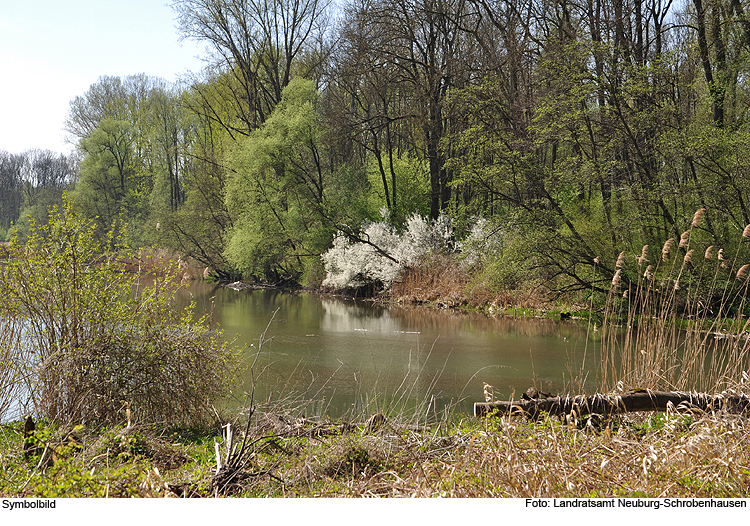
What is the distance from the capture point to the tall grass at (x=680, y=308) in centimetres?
681

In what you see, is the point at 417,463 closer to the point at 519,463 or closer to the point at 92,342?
the point at 519,463

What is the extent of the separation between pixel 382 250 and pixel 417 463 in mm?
19477

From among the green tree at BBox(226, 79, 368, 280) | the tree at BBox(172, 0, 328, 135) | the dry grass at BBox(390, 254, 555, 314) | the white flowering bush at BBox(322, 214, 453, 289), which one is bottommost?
the dry grass at BBox(390, 254, 555, 314)

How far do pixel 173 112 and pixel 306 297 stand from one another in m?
21.1

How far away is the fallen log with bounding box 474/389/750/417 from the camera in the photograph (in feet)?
17.8

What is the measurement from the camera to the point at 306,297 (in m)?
25.2

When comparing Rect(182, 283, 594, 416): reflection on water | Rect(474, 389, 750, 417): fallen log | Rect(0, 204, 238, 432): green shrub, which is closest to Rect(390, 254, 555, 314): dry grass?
Rect(182, 283, 594, 416): reflection on water

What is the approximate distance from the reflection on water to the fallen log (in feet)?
2.71

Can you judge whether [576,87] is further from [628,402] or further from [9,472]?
[9,472]

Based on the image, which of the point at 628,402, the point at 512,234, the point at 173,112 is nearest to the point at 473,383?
the point at 628,402

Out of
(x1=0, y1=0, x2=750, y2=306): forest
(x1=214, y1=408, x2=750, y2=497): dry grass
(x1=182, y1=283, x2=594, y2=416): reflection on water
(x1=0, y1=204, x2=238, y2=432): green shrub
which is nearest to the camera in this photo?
(x1=214, y1=408, x2=750, y2=497): dry grass

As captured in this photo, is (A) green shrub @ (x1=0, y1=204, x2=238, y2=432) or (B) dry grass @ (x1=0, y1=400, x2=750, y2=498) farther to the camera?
(A) green shrub @ (x1=0, y1=204, x2=238, y2=432)

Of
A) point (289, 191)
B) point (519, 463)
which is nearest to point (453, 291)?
point (289, 191)

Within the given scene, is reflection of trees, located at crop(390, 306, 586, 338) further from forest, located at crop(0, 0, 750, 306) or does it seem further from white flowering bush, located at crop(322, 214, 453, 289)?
white flowering bush, located at crop(322, 214, 453, 289)
